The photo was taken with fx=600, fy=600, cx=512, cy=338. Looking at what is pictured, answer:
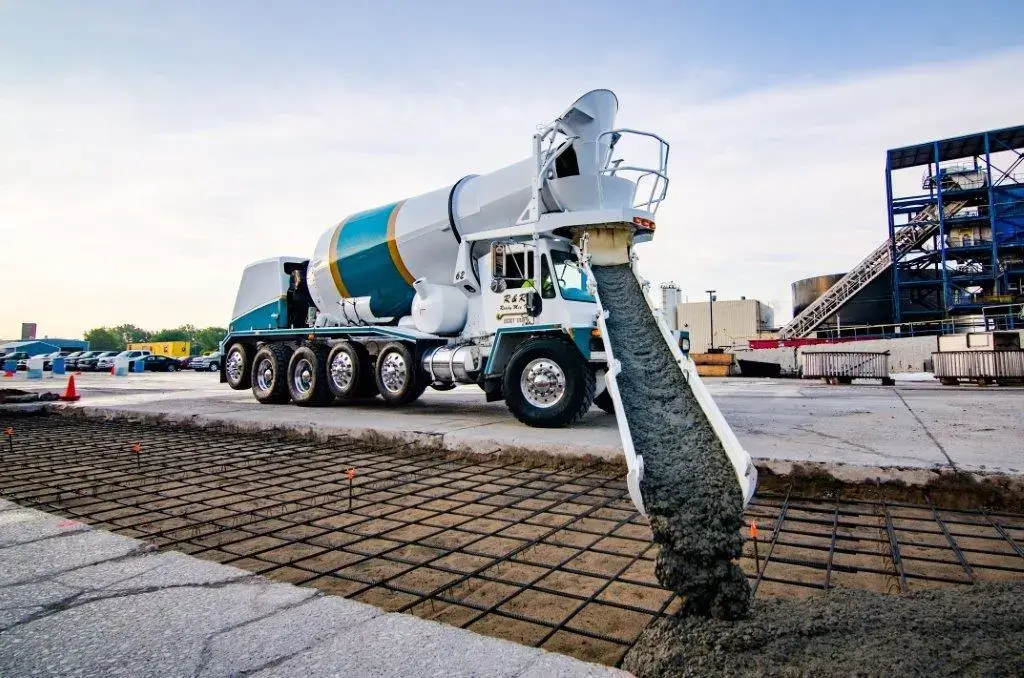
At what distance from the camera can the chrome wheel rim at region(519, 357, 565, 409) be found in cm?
704

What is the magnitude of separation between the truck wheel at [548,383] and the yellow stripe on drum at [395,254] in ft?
9.31

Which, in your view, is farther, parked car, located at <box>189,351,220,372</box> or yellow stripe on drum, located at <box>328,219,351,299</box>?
parked car, located at <box>189,351,220,372</box>

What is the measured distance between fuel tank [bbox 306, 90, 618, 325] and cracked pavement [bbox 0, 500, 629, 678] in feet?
20.3

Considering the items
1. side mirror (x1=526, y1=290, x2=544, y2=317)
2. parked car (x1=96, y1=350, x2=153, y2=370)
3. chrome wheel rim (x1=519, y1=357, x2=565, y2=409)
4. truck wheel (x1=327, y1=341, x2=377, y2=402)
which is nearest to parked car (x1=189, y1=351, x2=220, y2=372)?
parked car (x1=96, y1=350, x2=153, y2=370)

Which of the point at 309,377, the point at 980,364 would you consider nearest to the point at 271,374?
the point at 309,377

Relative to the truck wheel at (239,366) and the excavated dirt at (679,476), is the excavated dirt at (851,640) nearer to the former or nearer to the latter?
the excavated dirt at (679,476)

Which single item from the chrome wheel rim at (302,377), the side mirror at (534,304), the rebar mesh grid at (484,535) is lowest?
the rebar mesh grid at (484,535)

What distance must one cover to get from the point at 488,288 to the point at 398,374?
210 cm

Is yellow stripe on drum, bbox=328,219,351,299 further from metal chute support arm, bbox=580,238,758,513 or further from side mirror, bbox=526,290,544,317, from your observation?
metal chute support arm, bbox=580,238,758,513

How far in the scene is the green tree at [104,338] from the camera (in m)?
107

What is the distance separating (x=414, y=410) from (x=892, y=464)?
672cm

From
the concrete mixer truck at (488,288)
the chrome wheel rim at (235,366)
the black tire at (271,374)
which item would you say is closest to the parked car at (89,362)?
the chrome wheel rim at (235,366)

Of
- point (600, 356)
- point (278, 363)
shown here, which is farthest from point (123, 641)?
point (278, 363)

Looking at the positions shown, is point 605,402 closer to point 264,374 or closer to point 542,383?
point 542,383
